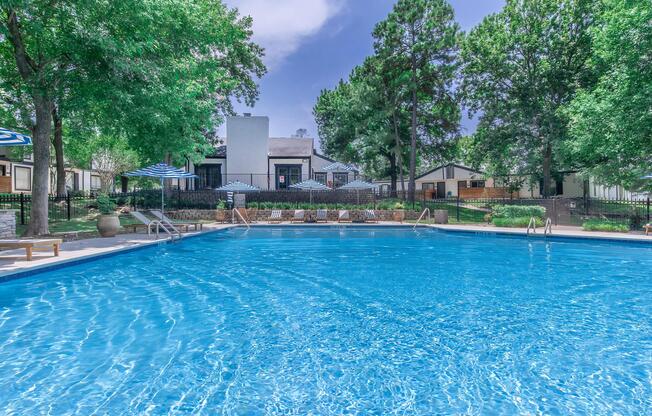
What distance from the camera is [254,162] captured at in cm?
2856

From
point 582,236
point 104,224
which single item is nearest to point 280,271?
point 104,224

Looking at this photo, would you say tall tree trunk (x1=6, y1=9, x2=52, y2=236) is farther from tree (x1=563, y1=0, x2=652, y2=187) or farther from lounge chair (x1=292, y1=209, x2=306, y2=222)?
tree (x1=563, y1=0, x2=652, y2=187)

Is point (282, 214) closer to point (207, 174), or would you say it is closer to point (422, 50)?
point (207, 174)

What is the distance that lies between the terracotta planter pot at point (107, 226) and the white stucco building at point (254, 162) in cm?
1432

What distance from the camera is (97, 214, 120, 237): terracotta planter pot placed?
13.1m

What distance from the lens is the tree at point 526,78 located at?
23375mm

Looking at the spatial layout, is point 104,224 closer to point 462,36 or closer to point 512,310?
point 512,310

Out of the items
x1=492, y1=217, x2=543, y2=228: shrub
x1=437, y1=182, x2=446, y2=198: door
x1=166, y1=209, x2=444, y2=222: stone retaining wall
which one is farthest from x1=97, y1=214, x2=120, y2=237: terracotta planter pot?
x1=437, y1=182, x2=446, y2=198: door

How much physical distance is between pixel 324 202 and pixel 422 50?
12830mm

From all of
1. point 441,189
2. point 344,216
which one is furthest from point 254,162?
point 441,189

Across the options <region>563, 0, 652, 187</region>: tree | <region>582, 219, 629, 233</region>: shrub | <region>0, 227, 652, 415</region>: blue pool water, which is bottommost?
<region>0, 227, 652, 415</region>: blue pool water

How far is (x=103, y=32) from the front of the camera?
11.1 m

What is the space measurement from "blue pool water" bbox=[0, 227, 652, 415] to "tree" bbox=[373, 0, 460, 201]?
1928 cm

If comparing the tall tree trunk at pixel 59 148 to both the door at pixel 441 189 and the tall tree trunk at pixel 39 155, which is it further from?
the door at pixel 441 189
